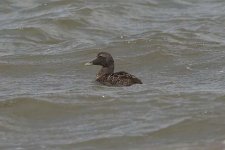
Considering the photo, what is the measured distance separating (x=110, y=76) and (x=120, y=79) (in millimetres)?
422

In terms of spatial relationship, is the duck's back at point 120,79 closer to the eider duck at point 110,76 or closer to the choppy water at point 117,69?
the eider duck at point 110,76

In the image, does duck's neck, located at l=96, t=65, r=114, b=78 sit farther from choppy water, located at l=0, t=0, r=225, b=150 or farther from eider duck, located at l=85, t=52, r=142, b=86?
choppy water, located at l=0, t=0, r=225, b=150

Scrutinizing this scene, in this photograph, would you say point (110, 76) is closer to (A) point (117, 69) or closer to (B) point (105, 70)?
(B) point (105, 70)

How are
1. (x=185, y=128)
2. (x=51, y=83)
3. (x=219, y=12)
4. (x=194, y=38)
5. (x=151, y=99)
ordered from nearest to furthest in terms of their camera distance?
(x=185, y=128) → (x=151, y=99) → (x=51, y=83) → (x=194, y=38) → (x=219, y=12)

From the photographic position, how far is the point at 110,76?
45.5 ft

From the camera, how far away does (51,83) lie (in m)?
14.2

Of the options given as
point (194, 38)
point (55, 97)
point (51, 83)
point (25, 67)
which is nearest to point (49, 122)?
point (55, 97)

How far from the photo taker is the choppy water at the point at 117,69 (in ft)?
35.4

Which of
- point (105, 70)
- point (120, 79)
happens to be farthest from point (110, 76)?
point (105, 70)

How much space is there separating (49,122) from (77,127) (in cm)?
57

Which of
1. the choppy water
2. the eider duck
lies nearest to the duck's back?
the eider duck

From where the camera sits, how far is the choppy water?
425 inches

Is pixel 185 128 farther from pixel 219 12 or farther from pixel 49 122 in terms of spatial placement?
pixel 219 12

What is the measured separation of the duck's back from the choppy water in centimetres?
14
